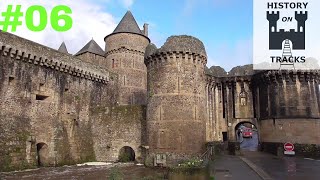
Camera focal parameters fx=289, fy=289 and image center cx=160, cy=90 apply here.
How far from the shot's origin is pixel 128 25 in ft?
92.5

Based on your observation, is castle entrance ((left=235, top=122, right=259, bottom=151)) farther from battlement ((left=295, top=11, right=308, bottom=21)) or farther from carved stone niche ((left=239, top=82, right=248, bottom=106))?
battlement ((left=295, top=11, right=308, bottom=21))

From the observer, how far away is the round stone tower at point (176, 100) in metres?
16.5

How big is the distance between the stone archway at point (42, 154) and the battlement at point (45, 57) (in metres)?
5.02

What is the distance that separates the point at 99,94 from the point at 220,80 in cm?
1109

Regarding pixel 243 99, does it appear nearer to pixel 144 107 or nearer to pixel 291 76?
pixel 291 76

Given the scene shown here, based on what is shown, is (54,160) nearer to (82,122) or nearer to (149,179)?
(82,122)

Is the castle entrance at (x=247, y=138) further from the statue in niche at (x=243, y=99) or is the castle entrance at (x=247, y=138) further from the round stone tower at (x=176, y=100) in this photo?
the round stone tower at (x=176, y=100)

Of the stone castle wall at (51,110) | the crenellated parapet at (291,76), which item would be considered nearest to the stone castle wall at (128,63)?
the stone castle wall at (51,110)

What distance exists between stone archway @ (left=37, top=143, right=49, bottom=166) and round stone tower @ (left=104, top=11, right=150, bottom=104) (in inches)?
364

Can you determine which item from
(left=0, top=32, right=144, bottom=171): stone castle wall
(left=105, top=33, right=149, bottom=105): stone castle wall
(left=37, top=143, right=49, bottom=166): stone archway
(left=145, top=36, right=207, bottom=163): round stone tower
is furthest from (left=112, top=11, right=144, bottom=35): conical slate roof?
(left=37, top=143, right=49, bottom=166): stone archway

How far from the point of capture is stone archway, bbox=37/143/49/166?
17938 mm

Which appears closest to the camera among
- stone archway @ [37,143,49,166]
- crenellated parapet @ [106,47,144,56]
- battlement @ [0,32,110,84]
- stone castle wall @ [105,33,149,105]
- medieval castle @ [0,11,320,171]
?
battlement @ [0,32,110,84]

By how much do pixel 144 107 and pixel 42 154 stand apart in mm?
7049

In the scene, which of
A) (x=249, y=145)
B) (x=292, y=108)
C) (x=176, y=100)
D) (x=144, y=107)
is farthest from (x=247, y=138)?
(x=176, y=100)
